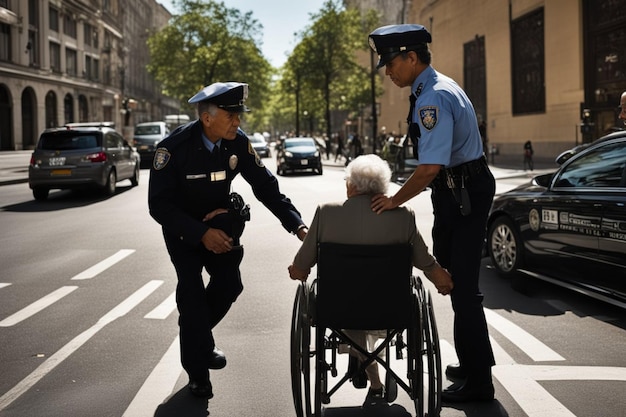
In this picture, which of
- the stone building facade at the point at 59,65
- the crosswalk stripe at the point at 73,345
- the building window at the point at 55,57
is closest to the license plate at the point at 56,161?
the crosswalk stripe at the point at 73,345

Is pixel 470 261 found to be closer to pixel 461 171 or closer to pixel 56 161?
pixel 461 171

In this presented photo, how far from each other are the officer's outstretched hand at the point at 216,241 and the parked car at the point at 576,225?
327 cm

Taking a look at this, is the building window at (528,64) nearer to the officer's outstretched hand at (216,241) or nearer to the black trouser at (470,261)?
the black trouser at (470,261)

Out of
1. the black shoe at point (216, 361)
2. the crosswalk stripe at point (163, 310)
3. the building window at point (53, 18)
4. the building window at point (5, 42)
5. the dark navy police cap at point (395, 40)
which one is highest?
the building window at point (53, 18)

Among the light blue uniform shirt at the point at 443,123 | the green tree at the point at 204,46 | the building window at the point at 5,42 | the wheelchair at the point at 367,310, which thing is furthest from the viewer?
the green tree at the point at 204,46

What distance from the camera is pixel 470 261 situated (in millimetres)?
3826

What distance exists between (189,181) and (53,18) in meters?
54.2

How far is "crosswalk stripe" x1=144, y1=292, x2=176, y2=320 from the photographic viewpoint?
19.9 feet

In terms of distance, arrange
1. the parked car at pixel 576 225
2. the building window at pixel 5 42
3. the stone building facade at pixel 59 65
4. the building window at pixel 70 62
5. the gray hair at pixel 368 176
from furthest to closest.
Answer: the building window at pixel 70 62
the stone building facade at pixel 59 65
the building window at pixel 5 42
the parked car at pixel 576 225
the gray hair at pixel 368 176

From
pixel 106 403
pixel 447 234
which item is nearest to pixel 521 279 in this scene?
pixel 447 234

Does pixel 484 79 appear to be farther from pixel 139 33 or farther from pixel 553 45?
pixel 139 33

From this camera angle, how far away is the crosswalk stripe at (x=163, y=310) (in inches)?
239

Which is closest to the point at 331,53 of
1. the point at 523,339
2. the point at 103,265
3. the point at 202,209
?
the point at 103,265

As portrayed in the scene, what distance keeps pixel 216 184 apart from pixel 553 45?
35.0 metres
